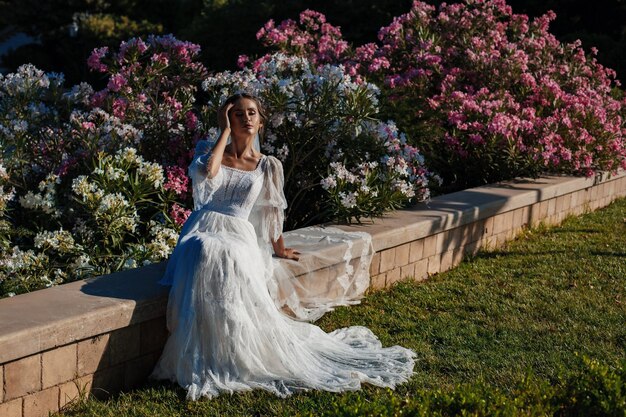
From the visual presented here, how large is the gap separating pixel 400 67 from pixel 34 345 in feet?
20.5

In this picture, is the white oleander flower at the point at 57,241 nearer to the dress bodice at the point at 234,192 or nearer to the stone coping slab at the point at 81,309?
the stone coping slab at the point at 81,309

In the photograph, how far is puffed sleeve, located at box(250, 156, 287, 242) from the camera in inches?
202

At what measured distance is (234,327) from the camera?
14.3 ft

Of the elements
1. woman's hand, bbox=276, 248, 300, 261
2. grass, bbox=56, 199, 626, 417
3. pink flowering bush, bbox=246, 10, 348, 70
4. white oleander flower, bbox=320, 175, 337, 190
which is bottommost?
grass, bbox=56, 199, 626, 417

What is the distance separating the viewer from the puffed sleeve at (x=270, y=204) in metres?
5.13

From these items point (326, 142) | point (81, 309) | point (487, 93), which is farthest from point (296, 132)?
point (487, 93)

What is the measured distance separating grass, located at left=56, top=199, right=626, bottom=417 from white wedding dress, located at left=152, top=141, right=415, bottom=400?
99 millimetres

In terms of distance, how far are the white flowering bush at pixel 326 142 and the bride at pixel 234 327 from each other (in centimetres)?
145

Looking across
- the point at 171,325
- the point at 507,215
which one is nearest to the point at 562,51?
the point at 507,215

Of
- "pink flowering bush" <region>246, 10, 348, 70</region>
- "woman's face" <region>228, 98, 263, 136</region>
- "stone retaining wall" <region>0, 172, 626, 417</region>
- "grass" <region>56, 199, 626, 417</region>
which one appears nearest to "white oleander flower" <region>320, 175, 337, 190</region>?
"stone retaining wall" <region>0, 172, 626, 417</region>

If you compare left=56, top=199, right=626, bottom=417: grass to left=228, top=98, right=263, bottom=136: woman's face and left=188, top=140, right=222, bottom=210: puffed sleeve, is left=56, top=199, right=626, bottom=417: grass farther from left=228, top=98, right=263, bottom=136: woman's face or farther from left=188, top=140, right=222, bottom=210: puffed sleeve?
left=228, top=98, right=263, bottom=136: woman's face

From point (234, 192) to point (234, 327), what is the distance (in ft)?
2.92

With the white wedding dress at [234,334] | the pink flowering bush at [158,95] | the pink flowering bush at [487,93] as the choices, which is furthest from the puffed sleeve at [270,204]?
the pink flowering bush at [487,93]

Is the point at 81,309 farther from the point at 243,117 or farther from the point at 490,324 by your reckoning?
the point at 490,324
